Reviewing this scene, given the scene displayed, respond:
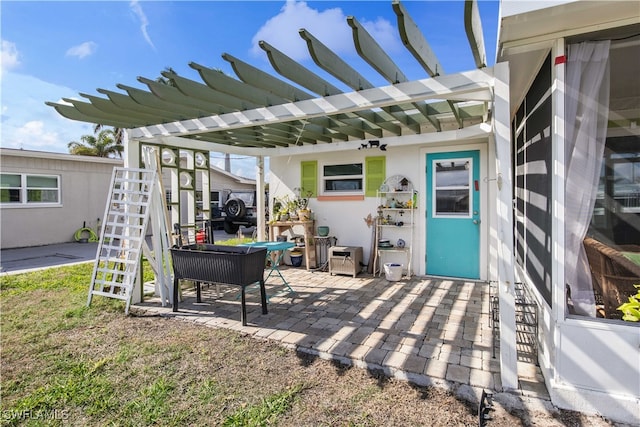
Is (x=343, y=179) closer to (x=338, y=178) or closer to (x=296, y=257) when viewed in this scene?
(x=338, y=178)

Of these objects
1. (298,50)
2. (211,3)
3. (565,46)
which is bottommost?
(565,46)

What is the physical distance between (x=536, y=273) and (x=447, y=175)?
2904mm

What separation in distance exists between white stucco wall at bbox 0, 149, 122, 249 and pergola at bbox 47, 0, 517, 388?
7635 mm

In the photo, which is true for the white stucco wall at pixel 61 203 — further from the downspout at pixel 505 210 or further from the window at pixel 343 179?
the downspout at pixel 505 210

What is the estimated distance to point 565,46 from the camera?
2.17 m

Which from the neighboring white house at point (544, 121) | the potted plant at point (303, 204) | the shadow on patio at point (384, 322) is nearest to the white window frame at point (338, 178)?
the potted plant at point (303, 204)

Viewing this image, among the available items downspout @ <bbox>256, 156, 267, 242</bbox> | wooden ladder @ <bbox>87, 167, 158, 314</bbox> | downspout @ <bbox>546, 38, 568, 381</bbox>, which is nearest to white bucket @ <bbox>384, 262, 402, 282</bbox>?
downspout @ <bbox>256, 156, 267, 242</bbox>

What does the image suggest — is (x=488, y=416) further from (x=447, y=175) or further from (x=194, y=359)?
(x=447, y=175)

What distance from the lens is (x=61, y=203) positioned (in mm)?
10477

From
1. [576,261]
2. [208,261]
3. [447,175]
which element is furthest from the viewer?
[447,175]

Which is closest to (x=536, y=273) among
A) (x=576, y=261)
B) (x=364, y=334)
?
(x=576, y=261)

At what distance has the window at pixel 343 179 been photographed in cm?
630

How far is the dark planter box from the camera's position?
3.60 m

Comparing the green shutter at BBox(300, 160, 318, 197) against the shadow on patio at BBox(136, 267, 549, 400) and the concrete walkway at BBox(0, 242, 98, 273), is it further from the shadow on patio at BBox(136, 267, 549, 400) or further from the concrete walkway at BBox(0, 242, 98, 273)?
the concrete walkway at BBox(0, 242, 98, 273)
